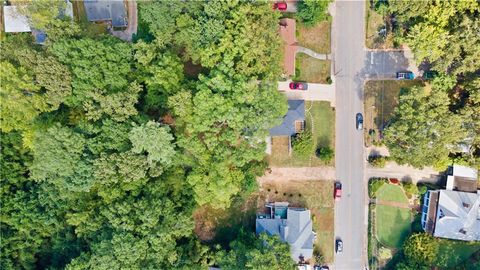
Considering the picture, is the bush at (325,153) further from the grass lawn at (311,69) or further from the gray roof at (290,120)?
the grass lawn at (311,69)

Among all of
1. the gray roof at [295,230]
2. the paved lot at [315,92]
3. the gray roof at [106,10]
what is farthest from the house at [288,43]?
the gray roof at [106,10]

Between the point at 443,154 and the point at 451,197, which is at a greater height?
the point at 443,154

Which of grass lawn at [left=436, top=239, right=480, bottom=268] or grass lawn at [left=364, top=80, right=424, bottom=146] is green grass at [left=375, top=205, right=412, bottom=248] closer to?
grass lawn at [left=436, top=239, right=480, bottom=268]

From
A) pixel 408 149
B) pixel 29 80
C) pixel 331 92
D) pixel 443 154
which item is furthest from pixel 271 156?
A: pixel 29 80

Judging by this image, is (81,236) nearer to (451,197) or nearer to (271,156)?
(271,156)

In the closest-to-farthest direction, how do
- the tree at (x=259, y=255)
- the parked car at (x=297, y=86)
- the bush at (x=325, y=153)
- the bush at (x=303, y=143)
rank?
1. the tree at (x=259, y=255)
2. the bush at (x=303, y=143)
3. the bush at (x=325, y=153)
4. the parked car at (x=297, y=86)

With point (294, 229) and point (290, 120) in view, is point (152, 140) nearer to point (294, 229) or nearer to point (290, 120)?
point (290, 120)

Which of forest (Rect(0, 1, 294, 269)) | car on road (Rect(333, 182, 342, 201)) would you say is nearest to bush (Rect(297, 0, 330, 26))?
forest (Rect(0, 1, 294, 269))
